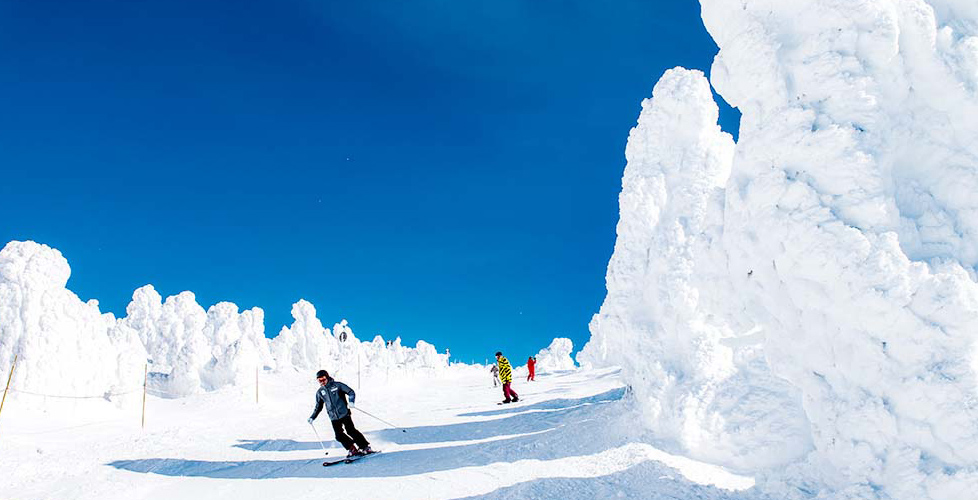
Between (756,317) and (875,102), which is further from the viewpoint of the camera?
(756,317)

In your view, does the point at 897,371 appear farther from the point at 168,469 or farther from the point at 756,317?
the point at 168,469

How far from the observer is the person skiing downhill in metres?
20.4

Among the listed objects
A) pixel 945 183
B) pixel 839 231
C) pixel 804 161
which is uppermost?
pixel 804 161

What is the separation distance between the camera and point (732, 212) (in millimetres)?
8430

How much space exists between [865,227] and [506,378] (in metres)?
15.3

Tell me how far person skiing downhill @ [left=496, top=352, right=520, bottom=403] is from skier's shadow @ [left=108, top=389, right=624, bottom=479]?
19.0 ft

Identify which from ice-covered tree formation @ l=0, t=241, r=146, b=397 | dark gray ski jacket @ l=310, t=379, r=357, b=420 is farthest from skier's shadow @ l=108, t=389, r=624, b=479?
ice-covered tree formation @ l=0, t=241, r=146, b=397

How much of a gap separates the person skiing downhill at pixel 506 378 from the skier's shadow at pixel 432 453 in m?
5.78

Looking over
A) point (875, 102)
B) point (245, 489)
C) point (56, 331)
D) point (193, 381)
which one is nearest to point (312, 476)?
point (245, 489)

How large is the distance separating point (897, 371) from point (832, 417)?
3.36 ft

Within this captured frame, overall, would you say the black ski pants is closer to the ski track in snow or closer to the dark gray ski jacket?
the dark gray ski jacket

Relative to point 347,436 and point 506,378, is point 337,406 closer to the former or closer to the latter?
point 347,436

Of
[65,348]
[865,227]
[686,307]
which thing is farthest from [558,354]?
[865,227]

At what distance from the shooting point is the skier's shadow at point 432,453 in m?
10.1
